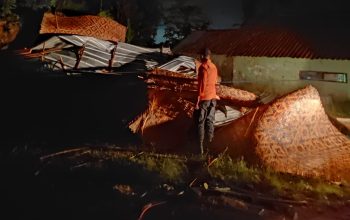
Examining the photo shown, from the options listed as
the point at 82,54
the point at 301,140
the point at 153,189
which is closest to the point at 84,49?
the point at 82,54

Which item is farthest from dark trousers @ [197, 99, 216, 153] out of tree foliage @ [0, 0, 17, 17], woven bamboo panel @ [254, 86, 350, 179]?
tree foliage @ [0, 0, 17, 17]

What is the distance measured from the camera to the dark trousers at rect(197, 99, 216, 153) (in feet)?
24.2

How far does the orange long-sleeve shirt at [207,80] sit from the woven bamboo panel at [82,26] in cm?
535

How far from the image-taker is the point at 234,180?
642 centimetres

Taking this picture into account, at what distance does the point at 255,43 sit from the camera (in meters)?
16.6

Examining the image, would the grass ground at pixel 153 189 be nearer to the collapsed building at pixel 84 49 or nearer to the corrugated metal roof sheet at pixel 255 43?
the collapsed building at pixel 84 49

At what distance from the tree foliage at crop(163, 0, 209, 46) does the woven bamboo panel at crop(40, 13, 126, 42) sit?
996cm

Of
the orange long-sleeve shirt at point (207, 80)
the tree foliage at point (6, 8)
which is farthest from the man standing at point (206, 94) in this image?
the tree foliage at point (6, 8)

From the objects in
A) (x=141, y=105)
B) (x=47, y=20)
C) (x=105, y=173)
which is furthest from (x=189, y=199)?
(x=47, y=20)

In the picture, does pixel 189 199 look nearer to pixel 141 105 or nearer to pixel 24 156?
pixel 24 156

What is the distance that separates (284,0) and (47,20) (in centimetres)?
1380

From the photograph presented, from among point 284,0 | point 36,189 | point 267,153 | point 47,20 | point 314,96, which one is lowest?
point 36,189

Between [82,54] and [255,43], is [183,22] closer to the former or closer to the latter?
[255,43]

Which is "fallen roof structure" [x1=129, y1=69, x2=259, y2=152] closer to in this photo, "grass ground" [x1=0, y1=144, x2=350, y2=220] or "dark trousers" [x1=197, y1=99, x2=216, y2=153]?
"dark trousers" [x1=197, y1=99, x2=216, y2=153]
